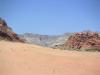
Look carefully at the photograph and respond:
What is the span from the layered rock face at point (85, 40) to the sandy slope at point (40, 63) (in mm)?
22985

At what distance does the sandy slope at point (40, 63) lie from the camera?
795cm

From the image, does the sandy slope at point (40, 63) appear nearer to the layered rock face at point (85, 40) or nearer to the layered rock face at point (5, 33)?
the layered rock face at point (5, 33)

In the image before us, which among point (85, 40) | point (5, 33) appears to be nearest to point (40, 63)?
point (5, 33)

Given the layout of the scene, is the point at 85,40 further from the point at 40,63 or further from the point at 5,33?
the point at 40,63

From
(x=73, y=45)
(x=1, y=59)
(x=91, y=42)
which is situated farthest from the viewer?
(x=73, y=45)

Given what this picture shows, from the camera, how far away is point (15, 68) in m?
8.00

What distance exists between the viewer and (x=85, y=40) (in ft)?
118

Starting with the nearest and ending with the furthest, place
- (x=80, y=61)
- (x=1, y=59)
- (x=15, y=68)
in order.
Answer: (x=15, y=68)
(x=1, y=59)
(x=80, y=61)

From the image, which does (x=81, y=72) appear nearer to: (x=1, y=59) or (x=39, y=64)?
(x=39, y=64)

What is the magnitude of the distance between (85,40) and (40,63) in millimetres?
28126

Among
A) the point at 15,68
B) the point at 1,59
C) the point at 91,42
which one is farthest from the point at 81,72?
the point at 91,42

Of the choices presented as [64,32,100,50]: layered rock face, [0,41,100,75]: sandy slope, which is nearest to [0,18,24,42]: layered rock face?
[64,32,100,50]: layered rock face

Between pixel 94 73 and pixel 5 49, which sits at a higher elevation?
pixel 5 49

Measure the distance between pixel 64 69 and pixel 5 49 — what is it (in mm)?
2744
